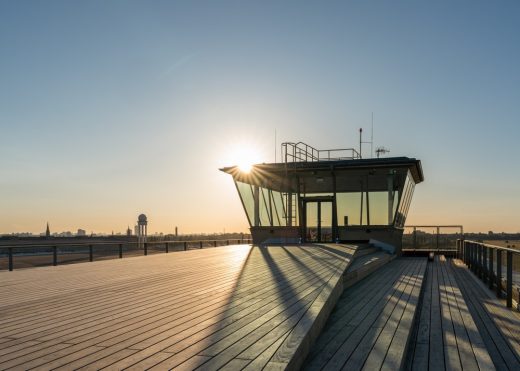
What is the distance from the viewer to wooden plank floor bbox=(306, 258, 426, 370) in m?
4.58

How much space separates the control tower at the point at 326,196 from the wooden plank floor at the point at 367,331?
1480 cm

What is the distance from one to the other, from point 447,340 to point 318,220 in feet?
64.7

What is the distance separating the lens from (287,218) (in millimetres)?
25906

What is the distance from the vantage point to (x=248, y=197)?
26.8m

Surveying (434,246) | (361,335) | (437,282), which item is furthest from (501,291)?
(434,246)

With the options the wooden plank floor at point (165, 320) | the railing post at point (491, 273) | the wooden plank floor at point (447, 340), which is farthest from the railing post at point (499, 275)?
the wooden plank floor at point (165, 320)

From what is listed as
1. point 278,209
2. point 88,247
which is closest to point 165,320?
point 278,209

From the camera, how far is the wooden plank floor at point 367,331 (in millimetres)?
4582

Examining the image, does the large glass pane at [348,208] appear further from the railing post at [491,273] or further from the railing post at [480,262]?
the railing post at [491,273]

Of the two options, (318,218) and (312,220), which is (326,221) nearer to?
(318,218)

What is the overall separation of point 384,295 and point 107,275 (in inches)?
229

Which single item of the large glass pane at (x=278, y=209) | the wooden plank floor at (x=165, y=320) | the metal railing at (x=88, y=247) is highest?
the large glass pane at (x=278, y=209)

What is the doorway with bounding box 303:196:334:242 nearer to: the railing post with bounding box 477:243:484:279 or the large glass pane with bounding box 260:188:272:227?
the large glass pane with bounding box 260:188:272:227

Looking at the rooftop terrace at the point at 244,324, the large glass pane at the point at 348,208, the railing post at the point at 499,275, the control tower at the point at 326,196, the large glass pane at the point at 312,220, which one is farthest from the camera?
the large glass pane at the point at 312,220
